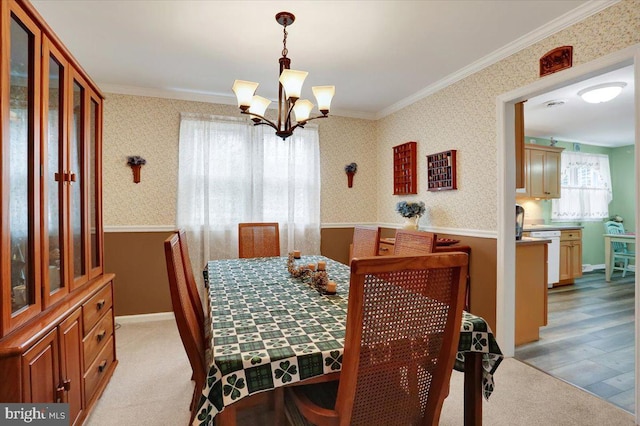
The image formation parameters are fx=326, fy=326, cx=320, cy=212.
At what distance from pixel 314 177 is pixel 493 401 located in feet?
9.63

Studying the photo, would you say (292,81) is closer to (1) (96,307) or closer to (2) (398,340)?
(2) (398,340)

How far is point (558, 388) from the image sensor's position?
2.26m

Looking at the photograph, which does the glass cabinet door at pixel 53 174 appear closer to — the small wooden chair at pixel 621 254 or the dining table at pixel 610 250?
the dining table at pixel 610 250

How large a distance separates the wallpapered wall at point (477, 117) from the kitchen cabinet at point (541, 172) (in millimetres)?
2534

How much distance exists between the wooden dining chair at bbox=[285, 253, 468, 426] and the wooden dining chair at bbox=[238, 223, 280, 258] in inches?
83.1

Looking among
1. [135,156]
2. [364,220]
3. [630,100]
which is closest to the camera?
[135,156]

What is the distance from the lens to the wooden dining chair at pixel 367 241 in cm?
269

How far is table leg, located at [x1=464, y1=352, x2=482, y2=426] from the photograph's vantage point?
1.37m

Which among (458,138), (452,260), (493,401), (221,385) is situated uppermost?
(458,138)

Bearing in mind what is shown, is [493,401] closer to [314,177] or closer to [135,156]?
[314,177]

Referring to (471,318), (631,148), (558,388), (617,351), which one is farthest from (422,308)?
(631,148)

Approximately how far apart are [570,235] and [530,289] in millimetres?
3181

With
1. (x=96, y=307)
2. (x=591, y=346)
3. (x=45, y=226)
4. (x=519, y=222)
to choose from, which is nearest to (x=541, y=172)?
(x=519, y=222)

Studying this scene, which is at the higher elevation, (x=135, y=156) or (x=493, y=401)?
(x=135, y=156)
